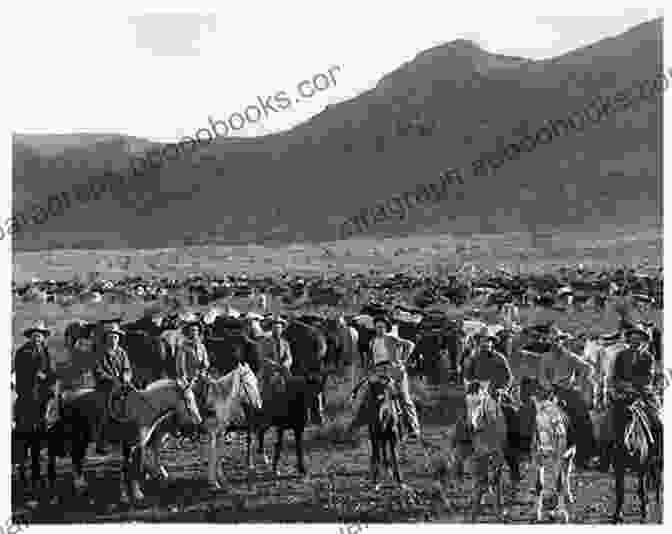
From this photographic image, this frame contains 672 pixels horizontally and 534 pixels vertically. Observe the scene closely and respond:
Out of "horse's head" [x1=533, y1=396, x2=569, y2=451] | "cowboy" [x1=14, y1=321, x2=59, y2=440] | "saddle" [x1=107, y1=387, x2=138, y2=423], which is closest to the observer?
"horse's head" [x1=533, y1=396, x2=569, y2=451]

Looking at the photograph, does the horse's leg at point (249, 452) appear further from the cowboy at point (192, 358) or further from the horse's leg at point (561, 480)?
the horse's leg at point (561, 480)

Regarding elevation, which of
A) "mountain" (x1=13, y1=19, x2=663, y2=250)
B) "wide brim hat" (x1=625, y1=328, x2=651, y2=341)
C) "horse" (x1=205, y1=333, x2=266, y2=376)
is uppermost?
"mountain" (x1=13, y1=19, x2=663, y2=250)

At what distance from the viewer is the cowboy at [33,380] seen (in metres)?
11.8

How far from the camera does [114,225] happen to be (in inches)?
514

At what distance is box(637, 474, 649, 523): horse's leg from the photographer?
11.1m

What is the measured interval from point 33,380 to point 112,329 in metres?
1.24

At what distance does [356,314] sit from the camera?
12.5 meters

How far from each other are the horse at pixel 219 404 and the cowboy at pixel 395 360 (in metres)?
1.39

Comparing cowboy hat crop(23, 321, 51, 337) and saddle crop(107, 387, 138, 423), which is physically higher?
cowboy hat crop(23, 321, 51, 337)

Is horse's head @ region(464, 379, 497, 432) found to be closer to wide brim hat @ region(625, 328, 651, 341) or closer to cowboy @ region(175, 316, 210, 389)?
wide brim hat @ region(625, 328, 651, 341)

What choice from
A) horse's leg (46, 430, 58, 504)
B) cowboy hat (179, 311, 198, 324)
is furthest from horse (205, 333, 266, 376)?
horse's leg (46, 430, 58, 504)

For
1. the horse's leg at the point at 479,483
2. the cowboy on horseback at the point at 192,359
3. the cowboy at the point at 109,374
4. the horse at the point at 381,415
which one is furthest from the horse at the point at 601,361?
the cowboy at the point at 109,374

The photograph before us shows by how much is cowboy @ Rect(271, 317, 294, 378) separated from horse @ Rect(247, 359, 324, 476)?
1.02 ft

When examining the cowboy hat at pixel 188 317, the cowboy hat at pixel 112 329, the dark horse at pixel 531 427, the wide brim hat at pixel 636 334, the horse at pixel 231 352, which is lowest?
the dark horse at pixel 531 427
